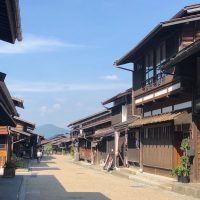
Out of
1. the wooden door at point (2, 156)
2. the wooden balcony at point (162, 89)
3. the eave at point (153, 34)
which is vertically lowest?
the wooden door at point (2, 156)

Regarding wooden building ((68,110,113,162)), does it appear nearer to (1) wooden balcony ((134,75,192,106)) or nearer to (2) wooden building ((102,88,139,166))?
(2) wooden building ((102,88,139,166))

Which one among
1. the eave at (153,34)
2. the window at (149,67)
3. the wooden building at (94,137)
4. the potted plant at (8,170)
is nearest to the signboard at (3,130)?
the potted plant at (8,170)

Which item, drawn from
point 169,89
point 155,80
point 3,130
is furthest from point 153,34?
point 3,130

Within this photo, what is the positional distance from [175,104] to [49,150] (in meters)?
88.1

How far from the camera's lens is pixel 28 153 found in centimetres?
6362

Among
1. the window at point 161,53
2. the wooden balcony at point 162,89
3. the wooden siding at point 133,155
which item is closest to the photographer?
the wooden balcony at point 162,89

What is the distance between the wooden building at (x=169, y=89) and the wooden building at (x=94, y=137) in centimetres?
1492

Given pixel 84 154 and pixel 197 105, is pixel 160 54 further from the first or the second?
pixel 84 154

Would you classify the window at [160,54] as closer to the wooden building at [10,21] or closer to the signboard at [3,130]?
the signboard at [3,130]

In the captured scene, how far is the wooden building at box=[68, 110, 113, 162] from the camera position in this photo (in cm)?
4792

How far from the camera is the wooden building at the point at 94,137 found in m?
47.9

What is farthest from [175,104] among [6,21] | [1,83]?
[6,21]

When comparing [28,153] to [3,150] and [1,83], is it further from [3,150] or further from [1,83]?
[1,83]

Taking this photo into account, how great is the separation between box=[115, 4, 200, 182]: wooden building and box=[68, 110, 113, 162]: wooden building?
1492 centimetres
